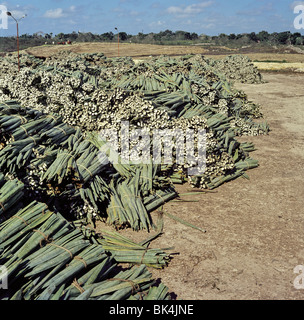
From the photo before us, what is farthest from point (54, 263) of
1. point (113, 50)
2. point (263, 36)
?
point (263, 36)

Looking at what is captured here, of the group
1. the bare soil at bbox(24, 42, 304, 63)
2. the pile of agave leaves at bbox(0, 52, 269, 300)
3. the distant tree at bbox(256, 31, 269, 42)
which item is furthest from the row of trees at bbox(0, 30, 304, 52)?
the pile of agave leaves at bbox(0, 52, 269, 300)

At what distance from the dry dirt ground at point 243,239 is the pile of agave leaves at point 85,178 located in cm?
39

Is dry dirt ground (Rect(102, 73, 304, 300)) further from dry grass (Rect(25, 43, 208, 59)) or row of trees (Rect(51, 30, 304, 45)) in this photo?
row of trees (Rect(51, 30, 304, 45))

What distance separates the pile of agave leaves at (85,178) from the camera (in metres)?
4.53

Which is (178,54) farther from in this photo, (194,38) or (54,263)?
(194,38)

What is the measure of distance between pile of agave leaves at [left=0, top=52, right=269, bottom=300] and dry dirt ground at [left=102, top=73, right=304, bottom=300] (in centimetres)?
39

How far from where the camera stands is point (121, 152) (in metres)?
8.09

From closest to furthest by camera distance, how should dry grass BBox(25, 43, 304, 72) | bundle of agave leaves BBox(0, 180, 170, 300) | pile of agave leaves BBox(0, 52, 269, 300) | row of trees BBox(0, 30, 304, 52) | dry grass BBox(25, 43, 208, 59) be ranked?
1. bundle of agave leaves BBox(0, 180, 170, 300)
2. pile of agave leaves BBox(0, 52, 269, 300)
3. dry grass BBox(25, 43, 304, 72)
4. dry grass BBox(25, 43, 208, 59)
5. row of trees BBox(0, 30, 304, 52)

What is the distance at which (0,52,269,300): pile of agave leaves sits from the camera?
453 centimetres

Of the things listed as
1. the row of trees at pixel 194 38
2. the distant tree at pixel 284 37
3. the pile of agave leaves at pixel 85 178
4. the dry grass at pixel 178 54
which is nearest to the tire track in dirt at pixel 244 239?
the pile of agave leaves at pixel 85 178

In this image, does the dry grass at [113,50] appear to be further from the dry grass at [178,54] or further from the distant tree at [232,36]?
the distant tree at [232,36]
